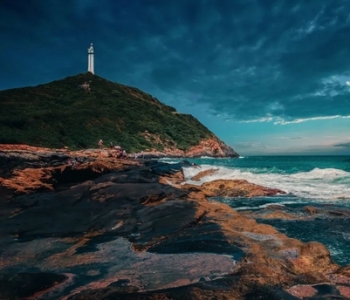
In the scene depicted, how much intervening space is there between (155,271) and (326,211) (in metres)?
9.47

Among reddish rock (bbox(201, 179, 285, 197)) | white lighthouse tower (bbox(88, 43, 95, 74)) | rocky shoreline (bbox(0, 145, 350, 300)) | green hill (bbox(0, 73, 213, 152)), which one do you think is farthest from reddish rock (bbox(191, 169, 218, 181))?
white lighthouse tower (bbox(88, 43, 95, 74))

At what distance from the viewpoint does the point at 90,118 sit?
78.9 meters

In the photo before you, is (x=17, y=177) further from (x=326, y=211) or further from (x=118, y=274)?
(x=326, y=211)

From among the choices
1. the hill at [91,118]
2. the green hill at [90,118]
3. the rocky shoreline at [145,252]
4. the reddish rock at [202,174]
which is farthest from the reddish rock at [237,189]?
the hill at [91,118]

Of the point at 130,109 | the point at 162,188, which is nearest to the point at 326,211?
the point at 162,188

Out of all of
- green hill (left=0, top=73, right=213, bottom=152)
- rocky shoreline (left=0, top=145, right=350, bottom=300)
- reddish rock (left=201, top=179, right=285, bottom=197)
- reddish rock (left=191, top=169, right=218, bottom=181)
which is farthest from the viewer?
green hill (left=0, top=73, right=213, bottom=152)

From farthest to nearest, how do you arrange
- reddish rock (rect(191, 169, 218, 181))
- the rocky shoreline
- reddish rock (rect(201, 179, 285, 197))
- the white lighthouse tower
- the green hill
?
the white lighthouse tower, the green hill, reddish rock (rect(191, 169, 218, 181)), reddish rock (rect(201, 179, 285, 197)), the rocky shoreline

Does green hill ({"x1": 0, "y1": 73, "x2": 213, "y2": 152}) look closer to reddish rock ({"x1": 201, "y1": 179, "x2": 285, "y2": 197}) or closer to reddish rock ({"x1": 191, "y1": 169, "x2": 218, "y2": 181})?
reddish rock ({"x1": 191, "y1": 169, "x2": 218, "y2": 181})

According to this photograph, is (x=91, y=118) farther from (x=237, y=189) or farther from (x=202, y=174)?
(x=237, y=189)

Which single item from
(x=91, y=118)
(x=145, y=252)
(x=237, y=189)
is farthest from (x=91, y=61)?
(x=145, y=252)

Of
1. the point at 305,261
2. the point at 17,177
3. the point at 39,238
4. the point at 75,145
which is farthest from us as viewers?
the point at 75,145

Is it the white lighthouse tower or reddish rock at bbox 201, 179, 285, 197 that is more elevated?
the white lighthouse tower

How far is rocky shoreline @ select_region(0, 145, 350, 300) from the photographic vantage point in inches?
167

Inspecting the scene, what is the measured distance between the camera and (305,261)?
5.57 metres
